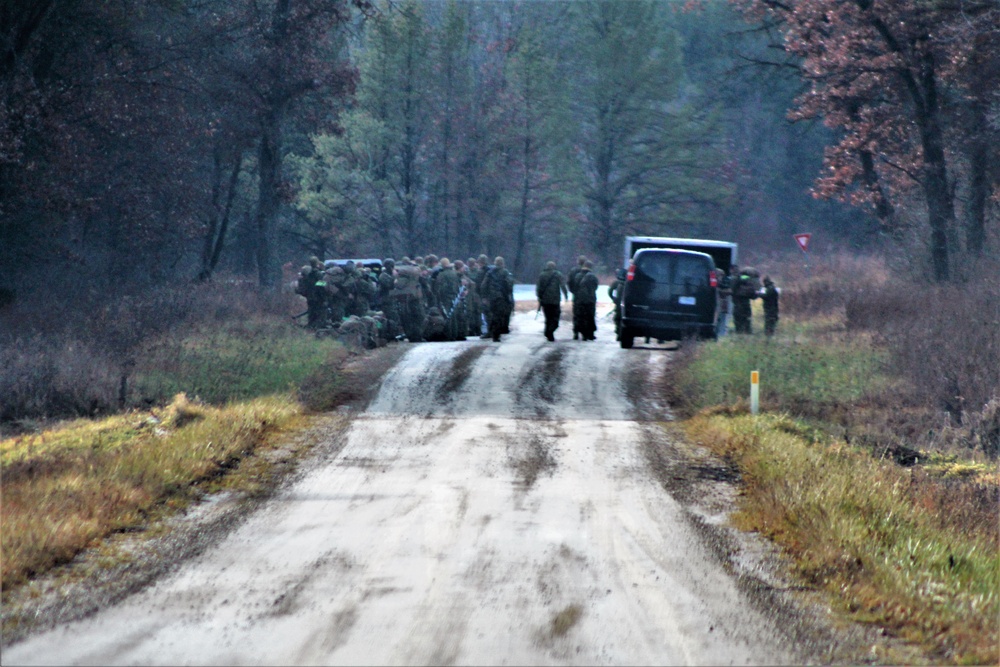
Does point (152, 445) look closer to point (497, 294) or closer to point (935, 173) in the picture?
point (497, 294)

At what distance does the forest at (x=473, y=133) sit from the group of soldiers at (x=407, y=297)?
5.11 meters

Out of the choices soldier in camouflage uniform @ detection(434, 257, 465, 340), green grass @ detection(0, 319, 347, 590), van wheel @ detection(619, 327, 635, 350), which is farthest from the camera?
soldier in camouflage uniform @ detection(434, 257, 465, 340)

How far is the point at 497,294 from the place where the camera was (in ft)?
84.0

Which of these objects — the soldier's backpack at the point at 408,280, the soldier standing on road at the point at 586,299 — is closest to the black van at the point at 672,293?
the soldier standing on road at the point at 586,299

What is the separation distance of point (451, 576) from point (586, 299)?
17684 mm

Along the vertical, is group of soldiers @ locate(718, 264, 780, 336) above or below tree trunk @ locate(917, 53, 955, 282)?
below

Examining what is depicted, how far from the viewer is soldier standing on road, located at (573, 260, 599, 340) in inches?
973

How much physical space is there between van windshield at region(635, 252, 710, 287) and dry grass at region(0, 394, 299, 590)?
32.7 ft

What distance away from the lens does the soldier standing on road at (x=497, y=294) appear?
25.5 m

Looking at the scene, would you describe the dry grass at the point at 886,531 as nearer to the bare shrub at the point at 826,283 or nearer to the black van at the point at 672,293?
the black van at the point at 672,293

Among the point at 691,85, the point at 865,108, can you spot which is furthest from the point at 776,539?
the point at 691,85

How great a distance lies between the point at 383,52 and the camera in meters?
47.1

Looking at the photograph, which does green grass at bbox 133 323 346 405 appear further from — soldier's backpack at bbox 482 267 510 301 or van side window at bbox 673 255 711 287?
Result: van side window at bbox 673 255 711 287

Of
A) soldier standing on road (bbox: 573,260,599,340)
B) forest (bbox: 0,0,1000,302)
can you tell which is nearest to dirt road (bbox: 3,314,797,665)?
soldier standing on road (bbox: 573,260,599,340)
